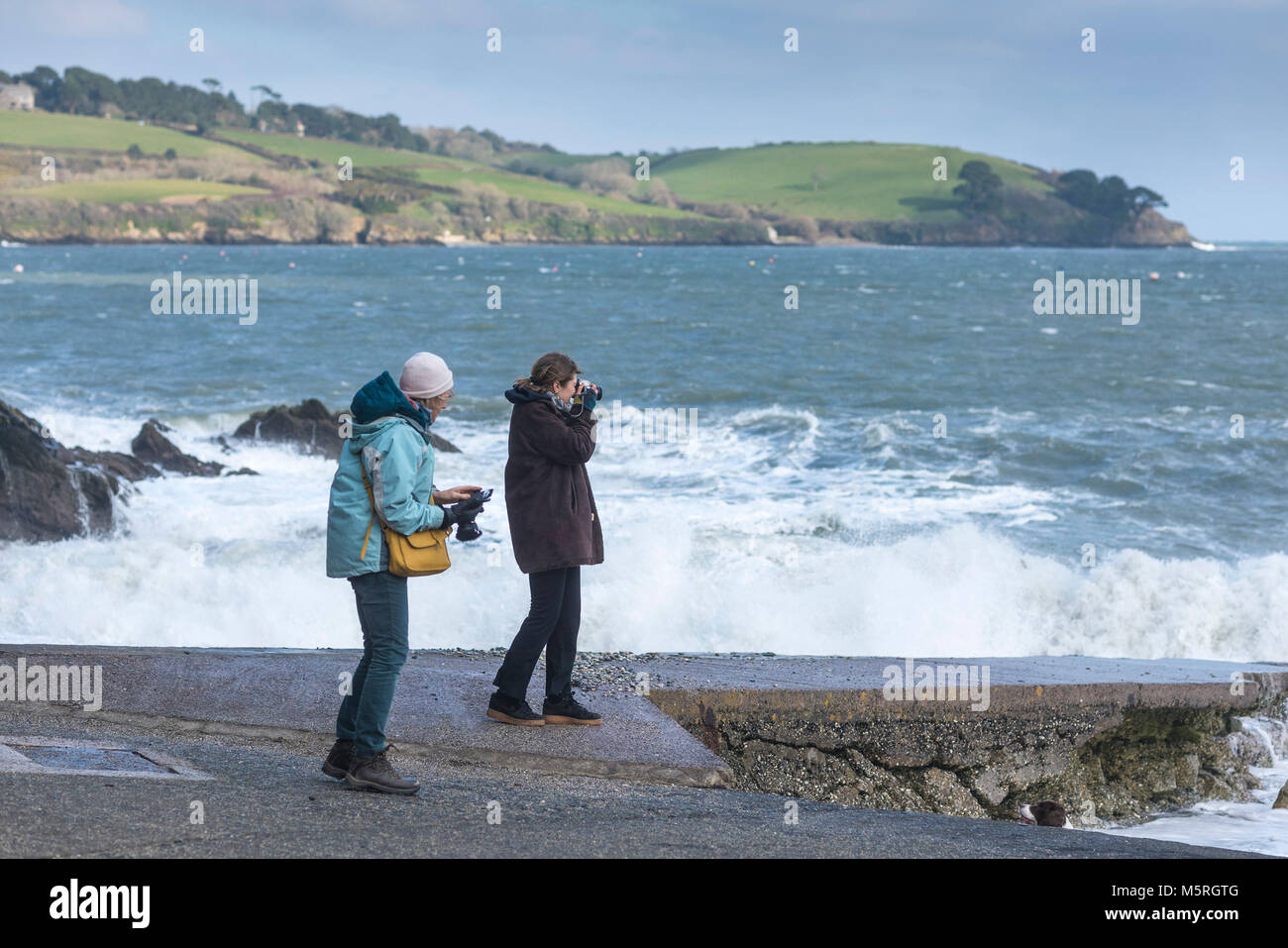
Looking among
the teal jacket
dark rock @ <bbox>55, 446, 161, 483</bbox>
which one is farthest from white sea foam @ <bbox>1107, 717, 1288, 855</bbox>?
dark rock @ <bbox>55, 446, 161, 483</bbox>

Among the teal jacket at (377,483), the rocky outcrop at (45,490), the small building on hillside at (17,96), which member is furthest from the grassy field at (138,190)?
the teal jacket at (377,483)

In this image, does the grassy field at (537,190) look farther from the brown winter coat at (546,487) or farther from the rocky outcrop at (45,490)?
the brown winter coat at (546,487)

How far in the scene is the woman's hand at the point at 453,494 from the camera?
528 centimetres

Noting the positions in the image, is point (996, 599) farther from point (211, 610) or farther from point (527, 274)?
point (527, 274)

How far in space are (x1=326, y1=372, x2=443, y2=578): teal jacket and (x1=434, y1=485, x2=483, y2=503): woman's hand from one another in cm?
20

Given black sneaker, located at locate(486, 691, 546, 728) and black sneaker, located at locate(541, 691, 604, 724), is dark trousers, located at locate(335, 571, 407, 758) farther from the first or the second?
black sneaker, located at locate(541, 691, 604, 724)

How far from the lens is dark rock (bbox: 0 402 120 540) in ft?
45.6

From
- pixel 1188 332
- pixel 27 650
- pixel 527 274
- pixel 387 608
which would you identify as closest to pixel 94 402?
pixel 27 650

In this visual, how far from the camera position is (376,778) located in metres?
5.25

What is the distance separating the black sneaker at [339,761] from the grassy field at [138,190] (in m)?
149

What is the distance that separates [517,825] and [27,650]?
3.93m

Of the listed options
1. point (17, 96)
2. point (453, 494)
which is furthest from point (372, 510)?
point (17, 96)

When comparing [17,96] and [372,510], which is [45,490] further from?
[17,96]

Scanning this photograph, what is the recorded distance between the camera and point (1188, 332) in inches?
1777
